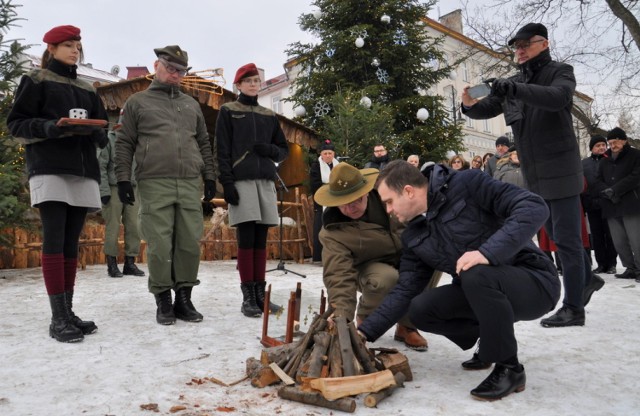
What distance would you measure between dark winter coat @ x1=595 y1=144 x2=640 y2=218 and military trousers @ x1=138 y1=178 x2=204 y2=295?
5.52 metres

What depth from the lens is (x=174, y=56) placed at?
A: 13.8ft

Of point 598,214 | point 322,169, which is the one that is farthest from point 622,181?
point 322,169

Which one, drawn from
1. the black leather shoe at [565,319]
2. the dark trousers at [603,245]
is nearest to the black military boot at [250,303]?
the black leather shoe at [565,319]

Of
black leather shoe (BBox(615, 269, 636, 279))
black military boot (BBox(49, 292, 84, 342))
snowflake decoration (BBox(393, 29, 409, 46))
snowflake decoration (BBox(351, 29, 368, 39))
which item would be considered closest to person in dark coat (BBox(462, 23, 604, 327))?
black military boot (BBox(49, 292, 84, 342))

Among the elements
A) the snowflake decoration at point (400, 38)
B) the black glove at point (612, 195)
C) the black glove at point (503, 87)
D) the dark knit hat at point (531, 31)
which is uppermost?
the snowflake decoration at point (400, 38)

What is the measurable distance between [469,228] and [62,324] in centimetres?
284

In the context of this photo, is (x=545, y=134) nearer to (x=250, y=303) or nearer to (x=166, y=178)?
(x=250, y=303)

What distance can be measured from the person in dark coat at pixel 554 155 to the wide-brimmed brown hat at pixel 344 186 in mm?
1164

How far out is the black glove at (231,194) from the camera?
446cm

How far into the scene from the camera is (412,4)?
49.8 feet

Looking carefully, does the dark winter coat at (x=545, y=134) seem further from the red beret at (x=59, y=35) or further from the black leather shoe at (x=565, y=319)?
the red beret at (x=59, y=35)

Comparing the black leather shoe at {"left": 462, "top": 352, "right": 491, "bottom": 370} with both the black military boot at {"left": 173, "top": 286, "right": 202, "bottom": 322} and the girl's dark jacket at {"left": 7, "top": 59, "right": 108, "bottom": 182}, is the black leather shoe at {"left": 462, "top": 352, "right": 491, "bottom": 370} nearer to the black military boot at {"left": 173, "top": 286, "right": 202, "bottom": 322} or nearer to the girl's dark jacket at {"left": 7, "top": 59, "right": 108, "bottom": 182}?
the black military boot at {"left": 173, "top": 286, "right": 202, "bottom": 322}

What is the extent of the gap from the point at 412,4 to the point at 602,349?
1373cm

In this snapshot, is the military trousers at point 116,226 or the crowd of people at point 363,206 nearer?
the crowd of people at point 363,206
